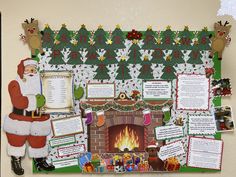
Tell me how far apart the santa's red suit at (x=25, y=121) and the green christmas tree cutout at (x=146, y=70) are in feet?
2.29

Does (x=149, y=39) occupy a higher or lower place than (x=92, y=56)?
higher

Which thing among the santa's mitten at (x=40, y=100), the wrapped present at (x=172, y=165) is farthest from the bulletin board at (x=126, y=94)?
the santa's mitten at (x=40, y=100)

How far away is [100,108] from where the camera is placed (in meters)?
2.30

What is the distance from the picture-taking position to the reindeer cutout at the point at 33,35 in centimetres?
226

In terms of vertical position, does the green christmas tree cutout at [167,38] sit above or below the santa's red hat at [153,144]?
above

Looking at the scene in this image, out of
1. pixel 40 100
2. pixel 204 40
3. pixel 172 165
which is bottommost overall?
pixel 172 165

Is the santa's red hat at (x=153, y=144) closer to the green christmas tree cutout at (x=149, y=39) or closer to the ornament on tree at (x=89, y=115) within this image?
the ornament on tree at (x=89, y=115)

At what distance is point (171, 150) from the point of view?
2.32m

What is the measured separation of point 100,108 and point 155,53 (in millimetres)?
526

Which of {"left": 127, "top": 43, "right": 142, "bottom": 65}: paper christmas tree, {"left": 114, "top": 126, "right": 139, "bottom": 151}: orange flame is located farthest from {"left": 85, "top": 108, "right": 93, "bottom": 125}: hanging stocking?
{"left": 127, "top": 43, "right": 142, "bottom": 65}: paper christmas tree

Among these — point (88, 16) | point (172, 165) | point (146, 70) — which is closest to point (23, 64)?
point (88, 16)

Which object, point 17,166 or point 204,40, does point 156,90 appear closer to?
point 204,40

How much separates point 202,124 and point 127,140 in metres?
0.52

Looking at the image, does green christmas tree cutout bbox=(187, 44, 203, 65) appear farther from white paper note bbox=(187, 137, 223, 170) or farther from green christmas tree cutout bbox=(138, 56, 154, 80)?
white paper note bbox=(187, 137, 223, 170)
